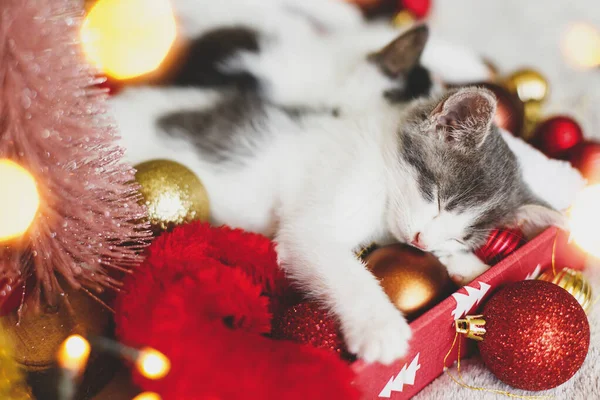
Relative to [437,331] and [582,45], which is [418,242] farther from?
[582,45]

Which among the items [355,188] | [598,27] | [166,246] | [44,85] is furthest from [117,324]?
[598,27]

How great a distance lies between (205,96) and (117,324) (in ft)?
2.02

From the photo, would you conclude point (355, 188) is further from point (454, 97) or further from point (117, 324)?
point (117, 324)

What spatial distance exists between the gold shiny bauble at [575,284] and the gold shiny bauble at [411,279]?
10.5 inches

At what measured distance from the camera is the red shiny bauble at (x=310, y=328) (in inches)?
29.9

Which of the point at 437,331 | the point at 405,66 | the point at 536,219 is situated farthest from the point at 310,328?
the point at 405,66

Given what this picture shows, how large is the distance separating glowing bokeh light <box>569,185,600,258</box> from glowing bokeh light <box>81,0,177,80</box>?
0.89 metres

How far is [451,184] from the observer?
94 cm

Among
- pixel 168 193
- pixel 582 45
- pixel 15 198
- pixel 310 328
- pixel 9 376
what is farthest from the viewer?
pixel 582 45

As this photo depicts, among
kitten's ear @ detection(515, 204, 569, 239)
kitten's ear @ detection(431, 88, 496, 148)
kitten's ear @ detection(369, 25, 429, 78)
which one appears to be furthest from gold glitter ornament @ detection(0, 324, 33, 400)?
kitten's ear @ detection(369, 25, 429, 78)

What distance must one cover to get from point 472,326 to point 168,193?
58 centimetres

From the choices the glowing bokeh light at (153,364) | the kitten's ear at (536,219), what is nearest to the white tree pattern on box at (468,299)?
the kitten's ear at (536,219)

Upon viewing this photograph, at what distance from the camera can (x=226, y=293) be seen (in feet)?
2.35

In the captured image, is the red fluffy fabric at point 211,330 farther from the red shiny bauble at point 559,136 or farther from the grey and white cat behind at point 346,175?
the red shiny bauble at point 559,136
